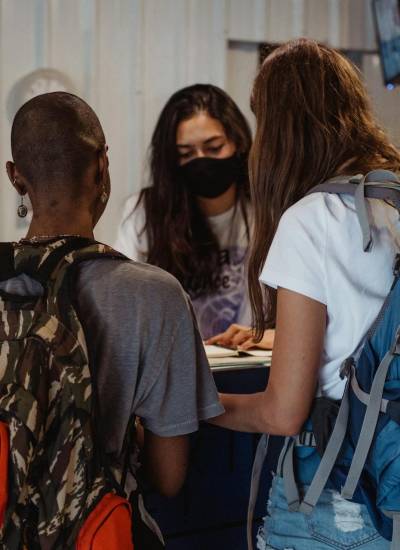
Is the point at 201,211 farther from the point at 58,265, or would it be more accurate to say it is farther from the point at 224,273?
the point at 58,265

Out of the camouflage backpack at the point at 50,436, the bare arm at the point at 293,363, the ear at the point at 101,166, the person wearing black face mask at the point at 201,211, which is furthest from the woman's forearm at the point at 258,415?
the person wearing black face mask at the point at 201,211

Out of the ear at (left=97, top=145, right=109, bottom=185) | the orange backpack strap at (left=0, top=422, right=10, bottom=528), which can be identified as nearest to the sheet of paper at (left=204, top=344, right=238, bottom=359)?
the ear at (left=97, top=145, right=109, bottom=185)

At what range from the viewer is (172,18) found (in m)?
3.40

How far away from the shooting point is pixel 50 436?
121 cm

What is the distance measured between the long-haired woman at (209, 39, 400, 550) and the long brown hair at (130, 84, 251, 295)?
128 centimetres

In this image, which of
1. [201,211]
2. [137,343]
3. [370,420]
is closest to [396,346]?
[370,420]

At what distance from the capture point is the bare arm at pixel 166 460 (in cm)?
141

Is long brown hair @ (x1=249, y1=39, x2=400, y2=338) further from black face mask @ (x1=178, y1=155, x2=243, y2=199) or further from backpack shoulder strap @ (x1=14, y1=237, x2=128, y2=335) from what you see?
black face mask @ (x1=178, y1=155, x2=243, y2=199)

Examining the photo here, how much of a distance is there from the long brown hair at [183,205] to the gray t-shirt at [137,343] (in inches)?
61.9

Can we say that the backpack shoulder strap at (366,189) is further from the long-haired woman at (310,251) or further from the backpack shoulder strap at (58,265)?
the backpack shoulder strap at (58,265)

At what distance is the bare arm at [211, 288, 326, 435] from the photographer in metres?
1.40

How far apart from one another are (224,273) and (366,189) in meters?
1.58

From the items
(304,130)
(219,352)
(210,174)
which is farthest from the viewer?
(210,174)

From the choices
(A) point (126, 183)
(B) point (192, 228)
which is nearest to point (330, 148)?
(B) point (192, 228)
